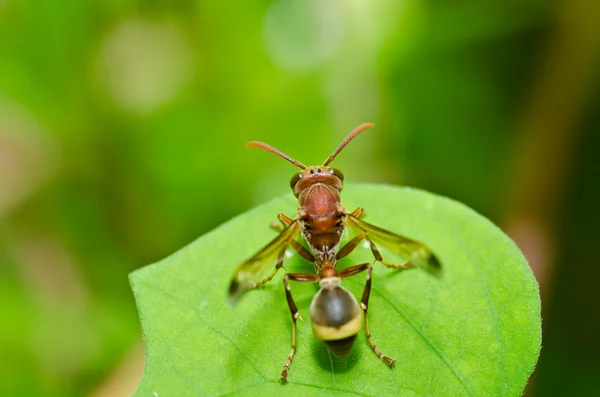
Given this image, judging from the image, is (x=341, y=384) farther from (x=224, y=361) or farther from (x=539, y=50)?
(x=539, y=50)

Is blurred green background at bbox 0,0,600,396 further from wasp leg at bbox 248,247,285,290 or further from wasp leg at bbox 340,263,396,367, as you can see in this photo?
wasp leg at bbox 340,263,396,367

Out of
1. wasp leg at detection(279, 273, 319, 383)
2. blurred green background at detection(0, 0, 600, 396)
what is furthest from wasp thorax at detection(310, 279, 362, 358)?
blurred green background at detection(0, 0, 600, 396)

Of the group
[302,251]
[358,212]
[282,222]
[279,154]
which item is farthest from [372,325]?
[279,154]

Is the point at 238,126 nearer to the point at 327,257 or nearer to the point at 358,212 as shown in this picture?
the point at 358,212

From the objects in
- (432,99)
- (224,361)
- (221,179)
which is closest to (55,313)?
(221,179)

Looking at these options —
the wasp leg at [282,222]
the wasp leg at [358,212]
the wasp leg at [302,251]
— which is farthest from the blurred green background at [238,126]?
the wasp leg at [302,251]
